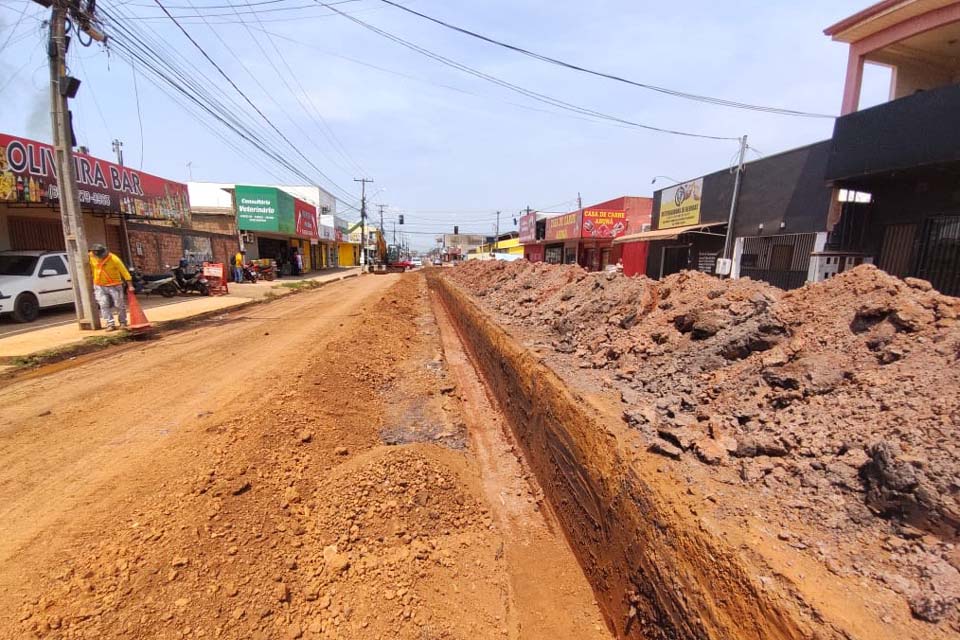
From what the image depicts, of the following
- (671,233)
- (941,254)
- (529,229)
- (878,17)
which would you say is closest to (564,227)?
(529,229)

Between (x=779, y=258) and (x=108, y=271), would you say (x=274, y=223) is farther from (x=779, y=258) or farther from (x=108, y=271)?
(x=779, y=258)

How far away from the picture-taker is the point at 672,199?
55.9 ft

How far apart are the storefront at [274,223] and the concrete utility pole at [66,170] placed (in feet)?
49.1

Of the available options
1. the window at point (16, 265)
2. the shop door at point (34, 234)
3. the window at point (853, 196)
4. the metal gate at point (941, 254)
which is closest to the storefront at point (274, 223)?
the shop door at point (34, 234)

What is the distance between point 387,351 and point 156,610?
5967 millimetres

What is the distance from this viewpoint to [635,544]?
101 inches

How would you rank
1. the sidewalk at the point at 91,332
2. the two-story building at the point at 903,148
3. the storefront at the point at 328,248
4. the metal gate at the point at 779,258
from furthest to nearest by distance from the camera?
1. the storefront at the point at 328,248
2. the metal gate at the point at 779,258
3. the two-story building at the point at 903,148
4. the sidewalk at the point at 91,332

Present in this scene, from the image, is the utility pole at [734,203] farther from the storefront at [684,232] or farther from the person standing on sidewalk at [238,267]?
the person standing on sidewalk at [238,267]

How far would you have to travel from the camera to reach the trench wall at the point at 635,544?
1.83m

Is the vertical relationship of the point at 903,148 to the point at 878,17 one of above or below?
below

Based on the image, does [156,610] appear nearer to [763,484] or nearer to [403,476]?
[403,476]

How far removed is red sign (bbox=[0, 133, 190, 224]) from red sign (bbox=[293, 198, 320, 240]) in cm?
983

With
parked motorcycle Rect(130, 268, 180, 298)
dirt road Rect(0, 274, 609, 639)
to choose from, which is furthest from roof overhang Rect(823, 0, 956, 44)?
parked motorcycle Rect(130, 268, 180, 298)

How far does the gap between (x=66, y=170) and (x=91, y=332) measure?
2.98m
